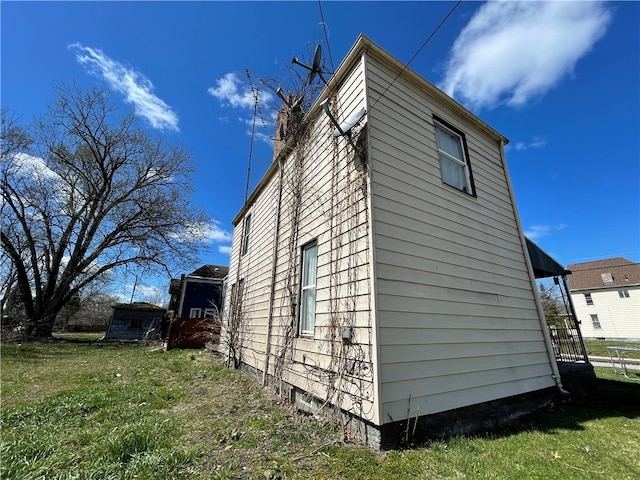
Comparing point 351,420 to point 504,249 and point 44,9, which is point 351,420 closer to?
point 504,249

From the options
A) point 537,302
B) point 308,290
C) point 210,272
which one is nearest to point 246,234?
point 308,290

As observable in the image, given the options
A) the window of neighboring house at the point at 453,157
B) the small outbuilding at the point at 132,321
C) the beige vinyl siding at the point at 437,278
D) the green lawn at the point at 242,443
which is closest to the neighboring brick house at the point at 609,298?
the beige vinyl siding at the point at 437,278

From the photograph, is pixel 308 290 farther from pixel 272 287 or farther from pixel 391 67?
pixel 391 67

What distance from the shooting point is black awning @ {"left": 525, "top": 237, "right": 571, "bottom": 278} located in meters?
6.71

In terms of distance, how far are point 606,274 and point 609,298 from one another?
2.60 metres

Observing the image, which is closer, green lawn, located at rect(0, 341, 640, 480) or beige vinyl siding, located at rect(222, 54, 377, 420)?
green lawn, located at rect(0, 341, 640, 480)

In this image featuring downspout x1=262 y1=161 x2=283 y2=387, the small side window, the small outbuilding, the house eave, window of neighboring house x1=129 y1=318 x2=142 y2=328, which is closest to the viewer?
the house eave

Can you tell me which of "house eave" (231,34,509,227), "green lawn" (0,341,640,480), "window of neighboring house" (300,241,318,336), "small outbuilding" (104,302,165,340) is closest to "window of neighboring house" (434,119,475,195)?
"house eave" (231,34,509,227)

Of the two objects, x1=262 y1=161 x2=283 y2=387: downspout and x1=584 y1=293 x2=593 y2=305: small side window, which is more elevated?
x1=584 y1=293 x2=593 y2=305: small side window

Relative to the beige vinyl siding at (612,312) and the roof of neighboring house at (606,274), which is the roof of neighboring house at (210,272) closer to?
the roof of neighboring house at (606,274)

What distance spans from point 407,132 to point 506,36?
6.32 feet

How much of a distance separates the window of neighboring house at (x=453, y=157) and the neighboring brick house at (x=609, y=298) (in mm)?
29157

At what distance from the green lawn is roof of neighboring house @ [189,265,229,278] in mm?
20085

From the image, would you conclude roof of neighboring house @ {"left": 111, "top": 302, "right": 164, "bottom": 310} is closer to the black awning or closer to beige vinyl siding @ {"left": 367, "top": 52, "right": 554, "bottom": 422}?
beige vinyl siding @ {"left": 367, "top": 52, "right": 554, "bottom": 422}
